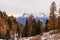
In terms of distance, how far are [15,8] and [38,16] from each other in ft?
1.75

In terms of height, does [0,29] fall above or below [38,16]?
below

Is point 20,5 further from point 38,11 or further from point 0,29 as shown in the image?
point 0,29

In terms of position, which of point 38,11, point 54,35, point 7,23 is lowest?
point 54,35

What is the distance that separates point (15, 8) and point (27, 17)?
329 millimetres

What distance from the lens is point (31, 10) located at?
3.25 m

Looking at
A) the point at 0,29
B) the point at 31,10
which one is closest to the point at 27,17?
the point at 31,10

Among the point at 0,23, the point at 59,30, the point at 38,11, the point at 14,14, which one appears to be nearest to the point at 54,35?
the point at 59,30

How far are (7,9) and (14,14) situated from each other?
19cm

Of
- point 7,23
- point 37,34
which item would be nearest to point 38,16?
point 37,34

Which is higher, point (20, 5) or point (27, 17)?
point (20, 5)

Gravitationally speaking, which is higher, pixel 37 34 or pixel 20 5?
pixel 20 5

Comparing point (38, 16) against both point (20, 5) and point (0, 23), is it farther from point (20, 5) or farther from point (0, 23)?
point (0, 23)

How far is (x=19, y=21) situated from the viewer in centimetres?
321

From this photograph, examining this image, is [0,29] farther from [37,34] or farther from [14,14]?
[37,34]
